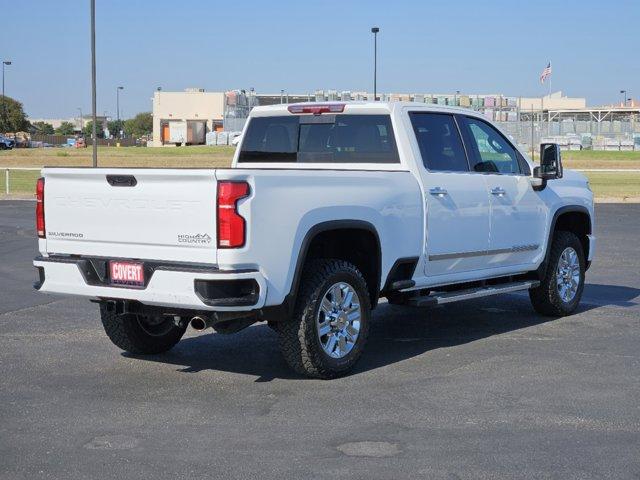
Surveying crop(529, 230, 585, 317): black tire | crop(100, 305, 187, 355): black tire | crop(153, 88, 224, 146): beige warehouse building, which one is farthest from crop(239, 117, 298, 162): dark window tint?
crop(153, 88, 224, 146): beige warehouse building

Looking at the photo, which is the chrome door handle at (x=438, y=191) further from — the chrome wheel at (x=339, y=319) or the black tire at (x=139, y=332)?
the black tire at (x=139, y=332)

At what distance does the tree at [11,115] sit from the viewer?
125606mm

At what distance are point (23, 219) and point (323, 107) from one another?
50.4 feet

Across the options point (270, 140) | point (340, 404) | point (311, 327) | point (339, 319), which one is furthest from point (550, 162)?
point (340, 404)

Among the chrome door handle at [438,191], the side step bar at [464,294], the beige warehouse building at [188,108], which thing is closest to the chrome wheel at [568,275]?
the side step bar at [464,294]

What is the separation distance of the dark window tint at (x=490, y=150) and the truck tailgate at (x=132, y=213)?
3321 mm

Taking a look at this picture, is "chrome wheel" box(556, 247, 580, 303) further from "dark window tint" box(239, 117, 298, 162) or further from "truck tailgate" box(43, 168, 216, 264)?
"truck tailgate" box(43, 168, 216, 264)

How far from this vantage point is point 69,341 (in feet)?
29.4

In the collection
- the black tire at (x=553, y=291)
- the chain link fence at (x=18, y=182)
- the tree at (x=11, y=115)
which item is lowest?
the chain link fence at (x=18, y=182)

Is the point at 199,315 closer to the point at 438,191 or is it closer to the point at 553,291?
the point at 438,191

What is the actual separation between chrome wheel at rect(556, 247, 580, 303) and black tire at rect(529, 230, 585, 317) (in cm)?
4

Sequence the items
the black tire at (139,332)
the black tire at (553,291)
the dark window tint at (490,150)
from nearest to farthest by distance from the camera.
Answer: the black tire at (139,332), the dark window tint at (490,150), the black tire at (553,291)

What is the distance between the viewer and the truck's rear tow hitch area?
7.00 m

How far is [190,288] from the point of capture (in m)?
6.68
